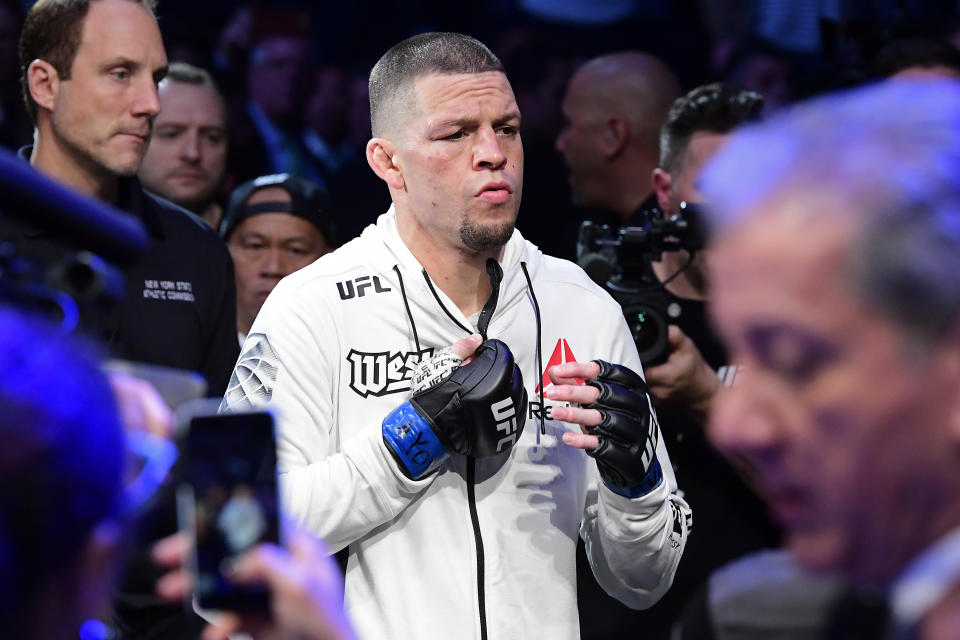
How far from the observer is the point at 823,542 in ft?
3.51

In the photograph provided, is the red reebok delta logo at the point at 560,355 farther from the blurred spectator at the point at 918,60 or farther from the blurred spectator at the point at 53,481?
the blurred spectator at the point at 918,60

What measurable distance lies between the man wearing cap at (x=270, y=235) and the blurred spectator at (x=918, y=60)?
1.92 meters

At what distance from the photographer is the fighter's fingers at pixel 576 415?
2367mm

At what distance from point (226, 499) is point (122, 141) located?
225 centimetres

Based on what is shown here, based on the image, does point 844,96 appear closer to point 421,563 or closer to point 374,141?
point 421,563

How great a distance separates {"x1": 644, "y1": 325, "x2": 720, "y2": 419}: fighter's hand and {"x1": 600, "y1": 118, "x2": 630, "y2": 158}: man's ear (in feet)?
4.80

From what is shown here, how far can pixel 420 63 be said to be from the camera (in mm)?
2809

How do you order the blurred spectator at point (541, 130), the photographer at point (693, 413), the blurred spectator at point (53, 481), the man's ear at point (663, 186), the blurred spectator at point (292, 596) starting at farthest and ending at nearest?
the blurred spectator at point (541, 130)
the man's ear at point (663, 186)
the photographer at point (693, 413)
the blurred spectator at point (292, 596)
the blurred spectator at point (53, 481)

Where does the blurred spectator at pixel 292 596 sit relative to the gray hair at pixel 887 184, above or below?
below

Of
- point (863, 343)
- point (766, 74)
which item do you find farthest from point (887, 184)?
point (766, 74)

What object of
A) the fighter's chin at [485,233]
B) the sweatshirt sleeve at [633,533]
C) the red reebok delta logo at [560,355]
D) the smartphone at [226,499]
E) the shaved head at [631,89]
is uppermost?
the shaved head at [631,89]

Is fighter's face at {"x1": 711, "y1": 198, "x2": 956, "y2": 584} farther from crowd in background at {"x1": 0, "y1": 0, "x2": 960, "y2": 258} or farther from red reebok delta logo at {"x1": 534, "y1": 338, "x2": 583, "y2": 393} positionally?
crowd in background at {"x1": 0, "y1": 0, "x2": 960, "y2": 258}

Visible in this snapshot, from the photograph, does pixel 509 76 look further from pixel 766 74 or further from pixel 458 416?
pixel 458 416

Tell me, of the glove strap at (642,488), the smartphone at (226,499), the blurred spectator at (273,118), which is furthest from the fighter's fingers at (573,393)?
the blurred spectator at (273,118)
